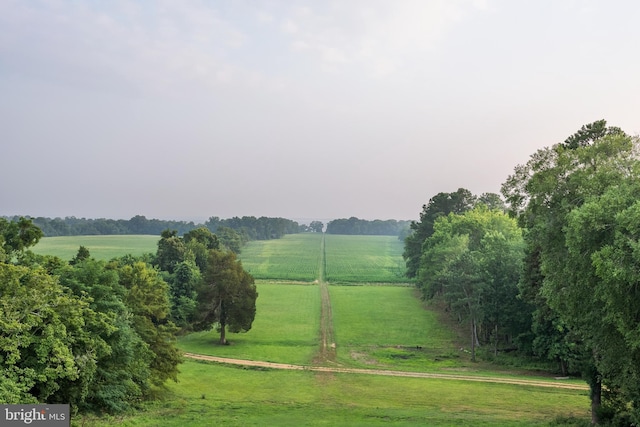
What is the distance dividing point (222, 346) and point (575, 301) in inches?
1359

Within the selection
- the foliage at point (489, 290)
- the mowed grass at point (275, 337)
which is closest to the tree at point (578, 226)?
the foliage at point (489, 290)

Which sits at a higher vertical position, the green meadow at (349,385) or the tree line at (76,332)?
the tree line at (76,332)

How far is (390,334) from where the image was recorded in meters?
48.8

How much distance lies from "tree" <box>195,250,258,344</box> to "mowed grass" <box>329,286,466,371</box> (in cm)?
1025

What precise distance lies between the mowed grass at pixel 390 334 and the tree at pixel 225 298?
33.6ft

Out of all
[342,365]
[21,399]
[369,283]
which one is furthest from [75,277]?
[369,283]

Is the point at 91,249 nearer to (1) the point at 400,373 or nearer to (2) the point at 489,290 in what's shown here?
(1) the point at 400,373

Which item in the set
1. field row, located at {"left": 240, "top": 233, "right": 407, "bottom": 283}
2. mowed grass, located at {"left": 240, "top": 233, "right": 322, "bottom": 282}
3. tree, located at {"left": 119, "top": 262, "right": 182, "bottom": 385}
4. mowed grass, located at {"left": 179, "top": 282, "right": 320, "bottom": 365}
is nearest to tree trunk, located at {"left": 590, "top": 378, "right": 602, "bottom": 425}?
mowed grass, located at {"left": 179, "top": 282, "right": 320, "bottom": 365}

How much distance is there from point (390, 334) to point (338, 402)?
24565 mm

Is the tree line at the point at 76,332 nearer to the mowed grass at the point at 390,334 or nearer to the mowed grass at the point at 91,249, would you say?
the mowed grass at the point at 390,334

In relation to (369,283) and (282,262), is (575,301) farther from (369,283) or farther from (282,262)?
(282,262)

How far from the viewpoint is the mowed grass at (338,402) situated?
67.9 ft

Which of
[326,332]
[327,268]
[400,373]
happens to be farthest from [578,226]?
[327,268]

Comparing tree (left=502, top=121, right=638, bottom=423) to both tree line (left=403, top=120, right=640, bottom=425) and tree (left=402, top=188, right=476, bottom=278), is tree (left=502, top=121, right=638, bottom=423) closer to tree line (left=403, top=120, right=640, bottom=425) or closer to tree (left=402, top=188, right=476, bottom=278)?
tree line (left=403, top=120, right=640, bottom=425)
